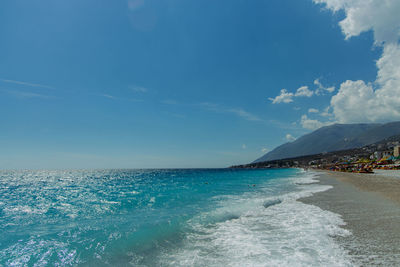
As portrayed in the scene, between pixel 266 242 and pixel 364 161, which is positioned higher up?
pixel 266 242

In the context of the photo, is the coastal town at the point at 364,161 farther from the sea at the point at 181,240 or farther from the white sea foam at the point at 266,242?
the sea at the point at 181,240

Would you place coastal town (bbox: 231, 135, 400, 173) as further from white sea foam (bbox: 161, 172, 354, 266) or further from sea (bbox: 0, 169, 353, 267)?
sea (bbox: 0, 169, 353, 267)

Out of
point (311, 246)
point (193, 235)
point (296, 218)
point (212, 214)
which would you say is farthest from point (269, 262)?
point (212, 214)

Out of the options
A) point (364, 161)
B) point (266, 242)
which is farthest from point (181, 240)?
point (364, 161)

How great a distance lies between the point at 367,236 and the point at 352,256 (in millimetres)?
2255

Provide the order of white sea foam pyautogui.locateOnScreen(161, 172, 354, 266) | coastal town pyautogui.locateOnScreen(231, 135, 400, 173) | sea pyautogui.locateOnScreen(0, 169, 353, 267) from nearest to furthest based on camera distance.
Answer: white sea foam pyautogui.locateOnScreen(161, 172, 354, 266) < sea pyautogui.locateOnScreen(0, 169, 353, 267) < coastal town pyautogui.locateOnScreen(231, 135, 400, 173)

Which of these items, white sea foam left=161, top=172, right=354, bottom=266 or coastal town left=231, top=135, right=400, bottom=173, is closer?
white sea foam left=161, top=172, right=354, bottom=266

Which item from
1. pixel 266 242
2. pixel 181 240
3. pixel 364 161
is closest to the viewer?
pixel 266 242

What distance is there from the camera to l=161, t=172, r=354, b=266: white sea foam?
623cm

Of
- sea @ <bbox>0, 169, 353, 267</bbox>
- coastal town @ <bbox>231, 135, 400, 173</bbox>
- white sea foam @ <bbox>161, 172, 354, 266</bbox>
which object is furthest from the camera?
coastal town @ <bbox>231, 135, 400, 173</bbox>

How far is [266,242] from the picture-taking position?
7809mm

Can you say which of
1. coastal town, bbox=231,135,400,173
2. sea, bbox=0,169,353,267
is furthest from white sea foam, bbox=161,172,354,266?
coastal town, bbox=231,135,400,173

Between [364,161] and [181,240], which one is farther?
[364,161]

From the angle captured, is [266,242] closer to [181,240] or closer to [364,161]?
[181,240]
